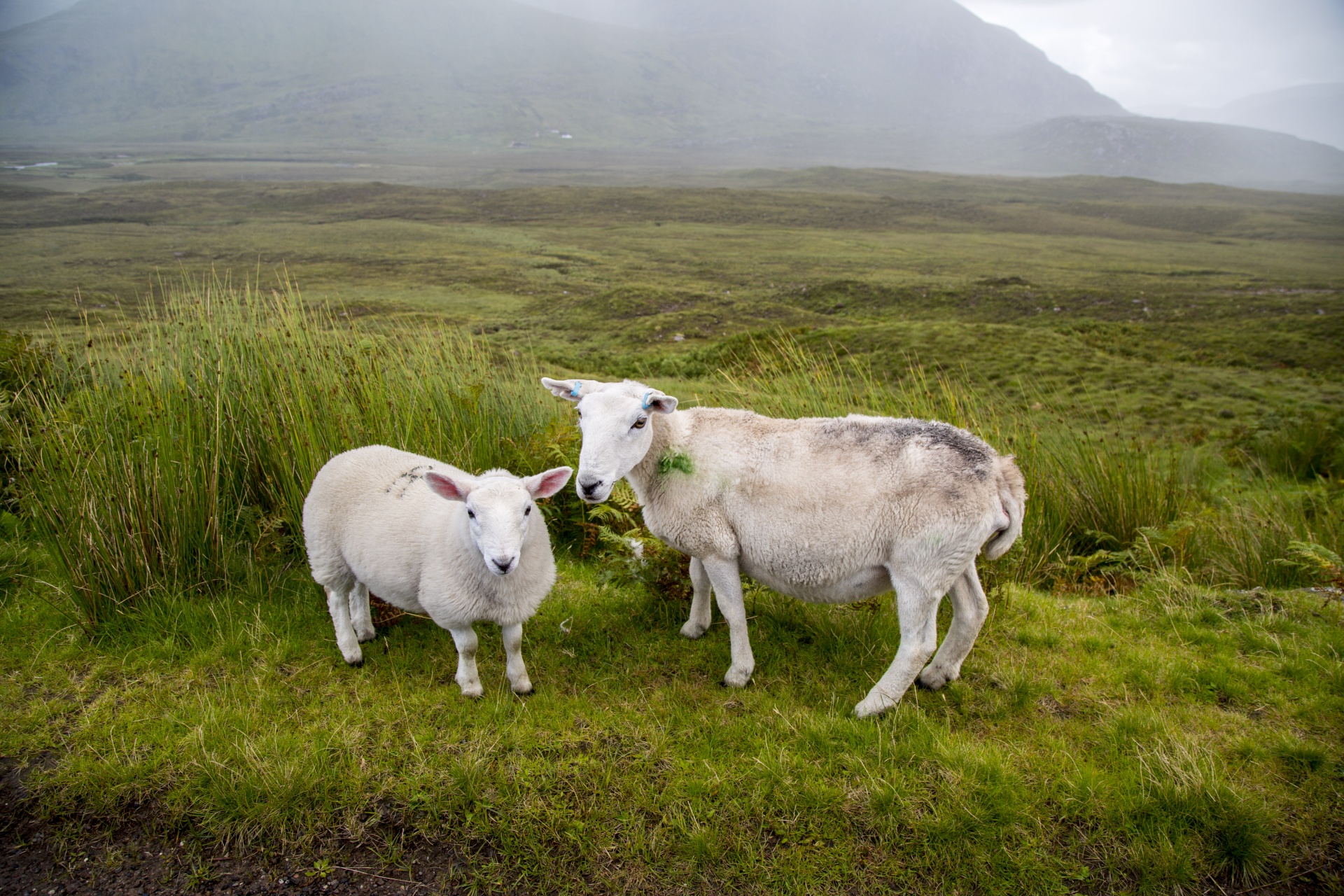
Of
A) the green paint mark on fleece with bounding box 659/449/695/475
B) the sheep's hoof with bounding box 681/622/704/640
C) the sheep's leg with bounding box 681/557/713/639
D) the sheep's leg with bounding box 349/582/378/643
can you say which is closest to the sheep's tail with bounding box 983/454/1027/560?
the green paint mark on fleece with bounding box 659/449/695/475

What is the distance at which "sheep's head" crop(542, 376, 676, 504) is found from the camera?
3.79 m

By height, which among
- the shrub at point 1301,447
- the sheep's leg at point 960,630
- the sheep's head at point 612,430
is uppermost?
the sheep's head at point 612,430

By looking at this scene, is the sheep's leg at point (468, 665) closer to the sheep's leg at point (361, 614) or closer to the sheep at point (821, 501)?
the sheep's leg at point (361, 614)

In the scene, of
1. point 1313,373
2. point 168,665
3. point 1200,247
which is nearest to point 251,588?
point 168,665

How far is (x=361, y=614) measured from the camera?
499 centimetres

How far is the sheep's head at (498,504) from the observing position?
3.54m

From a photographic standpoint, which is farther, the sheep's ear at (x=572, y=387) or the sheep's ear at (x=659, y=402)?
the sheep's ear at (x=572, y=387)

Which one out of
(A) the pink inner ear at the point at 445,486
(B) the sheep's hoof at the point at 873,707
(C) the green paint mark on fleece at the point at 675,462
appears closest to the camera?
(A) the pink inner ear at the point at 445,486

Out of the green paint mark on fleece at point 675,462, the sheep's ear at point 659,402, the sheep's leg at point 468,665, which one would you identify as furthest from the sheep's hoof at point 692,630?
the sheep's ear at point 659,402

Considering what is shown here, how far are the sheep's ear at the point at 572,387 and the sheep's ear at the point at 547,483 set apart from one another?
516 millimetres

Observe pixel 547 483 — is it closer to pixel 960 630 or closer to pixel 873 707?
pixel 873 707

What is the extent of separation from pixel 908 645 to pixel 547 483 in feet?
7.73

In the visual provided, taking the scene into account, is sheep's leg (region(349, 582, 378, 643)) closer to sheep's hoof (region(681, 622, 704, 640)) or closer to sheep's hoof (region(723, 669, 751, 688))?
sheep's hoof (region(681, 622, 704, 640))

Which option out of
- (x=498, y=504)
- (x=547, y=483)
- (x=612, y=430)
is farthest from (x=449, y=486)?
(x=612, y=430)
